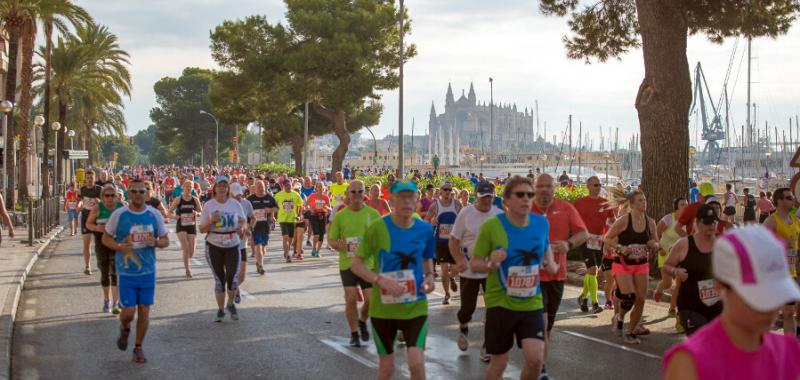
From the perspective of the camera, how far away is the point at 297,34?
2105 inches

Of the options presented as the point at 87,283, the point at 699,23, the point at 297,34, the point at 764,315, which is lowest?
the point at 87,283

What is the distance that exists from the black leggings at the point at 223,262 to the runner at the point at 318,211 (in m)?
9.86

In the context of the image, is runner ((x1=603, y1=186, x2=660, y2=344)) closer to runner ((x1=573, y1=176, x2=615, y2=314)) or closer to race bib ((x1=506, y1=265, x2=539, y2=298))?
runner ((x1=573, y1=176, x2=615, y2=314))

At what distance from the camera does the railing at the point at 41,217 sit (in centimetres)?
2407

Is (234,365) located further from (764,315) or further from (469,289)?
(764,315)

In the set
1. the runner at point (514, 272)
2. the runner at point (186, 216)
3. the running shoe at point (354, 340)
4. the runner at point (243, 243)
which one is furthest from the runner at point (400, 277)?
the runner at point (186, 216)

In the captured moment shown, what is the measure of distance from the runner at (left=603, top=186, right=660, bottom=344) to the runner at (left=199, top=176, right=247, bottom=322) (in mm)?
4261

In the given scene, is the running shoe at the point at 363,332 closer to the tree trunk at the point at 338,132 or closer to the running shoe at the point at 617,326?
the running shoe at the point at 617,326

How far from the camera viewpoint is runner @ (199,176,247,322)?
1162 cm

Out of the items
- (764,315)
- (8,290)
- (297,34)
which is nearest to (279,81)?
(297,34)

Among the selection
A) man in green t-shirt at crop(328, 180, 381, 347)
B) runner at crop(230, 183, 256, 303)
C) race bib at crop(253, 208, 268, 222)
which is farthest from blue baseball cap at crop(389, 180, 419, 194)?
race bib at crop(253, 208, 268, 222)

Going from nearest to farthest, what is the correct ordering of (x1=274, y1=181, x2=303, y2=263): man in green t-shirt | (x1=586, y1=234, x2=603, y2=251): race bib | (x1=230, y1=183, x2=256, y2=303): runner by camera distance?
(x1=586, y1=234, x2=603, y2=251): race bib → (x1=230, y1=183, x2=256, y2=303): runner → (x1=274, y1=181, x2=303, y2=263): man in green t-shirt

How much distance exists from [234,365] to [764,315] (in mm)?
7285

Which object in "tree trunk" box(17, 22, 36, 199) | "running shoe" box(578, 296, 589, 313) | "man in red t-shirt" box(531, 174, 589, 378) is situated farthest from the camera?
"tree trunk" box(17, 22, 36, 199)
